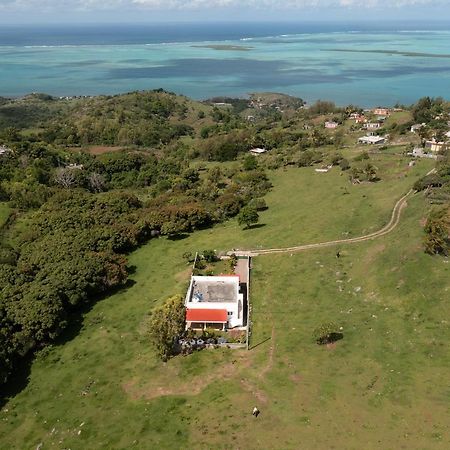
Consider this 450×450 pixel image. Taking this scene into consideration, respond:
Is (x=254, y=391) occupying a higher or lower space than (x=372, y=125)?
lower

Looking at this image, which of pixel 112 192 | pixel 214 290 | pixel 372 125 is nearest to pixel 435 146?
pixel 372 125

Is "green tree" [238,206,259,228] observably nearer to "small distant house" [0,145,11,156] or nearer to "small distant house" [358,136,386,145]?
"small distant house" [358,136,386,145]

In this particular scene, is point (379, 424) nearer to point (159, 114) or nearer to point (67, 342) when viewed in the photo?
point (67, 342)

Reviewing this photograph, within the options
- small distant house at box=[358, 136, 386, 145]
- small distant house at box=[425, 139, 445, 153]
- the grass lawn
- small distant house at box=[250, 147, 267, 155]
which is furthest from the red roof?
small distant house at box=[358, 136, 386, 145]

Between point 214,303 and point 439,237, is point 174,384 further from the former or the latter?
point 439,237

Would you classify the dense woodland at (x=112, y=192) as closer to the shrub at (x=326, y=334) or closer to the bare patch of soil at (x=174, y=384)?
the bare patch of soil at (x=174, y=384)

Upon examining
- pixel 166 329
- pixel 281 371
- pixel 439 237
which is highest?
pixel 439 237
